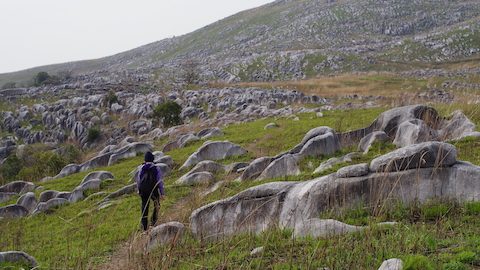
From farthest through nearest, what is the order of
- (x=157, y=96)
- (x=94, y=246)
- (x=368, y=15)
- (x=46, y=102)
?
(x=368, y=15) → (x=46, y=102) → (x=157, y=96) → (x=94, y=246)

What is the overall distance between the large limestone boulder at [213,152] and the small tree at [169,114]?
19.3 metres

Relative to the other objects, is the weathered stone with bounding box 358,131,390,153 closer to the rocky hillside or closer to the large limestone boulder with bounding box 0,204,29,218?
the large limestone boulder with bounding box 0,204,29,218

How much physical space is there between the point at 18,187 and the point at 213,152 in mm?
12519

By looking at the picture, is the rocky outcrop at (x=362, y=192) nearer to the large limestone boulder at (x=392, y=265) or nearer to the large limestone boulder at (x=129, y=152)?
the large limestone boulder at (x=392, y=265)

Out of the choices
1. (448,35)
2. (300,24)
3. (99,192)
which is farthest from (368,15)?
(99,192)

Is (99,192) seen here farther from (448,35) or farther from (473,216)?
(448,35)

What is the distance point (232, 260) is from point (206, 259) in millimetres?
423

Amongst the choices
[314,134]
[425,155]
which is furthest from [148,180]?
[314,134]

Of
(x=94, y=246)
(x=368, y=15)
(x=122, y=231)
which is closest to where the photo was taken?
(x=94, y=246)

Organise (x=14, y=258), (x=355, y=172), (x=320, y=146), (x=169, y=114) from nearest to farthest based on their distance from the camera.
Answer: (x=14, y=258), (x=355, y=172), (x=320, y=146), (x=169, y=114)

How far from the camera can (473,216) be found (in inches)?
303

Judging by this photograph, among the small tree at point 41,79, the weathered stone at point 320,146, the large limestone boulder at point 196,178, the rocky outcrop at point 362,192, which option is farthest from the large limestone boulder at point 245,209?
the small tree at point 41,79

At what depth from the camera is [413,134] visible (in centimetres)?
1509

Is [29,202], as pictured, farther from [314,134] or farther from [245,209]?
[245,209]
